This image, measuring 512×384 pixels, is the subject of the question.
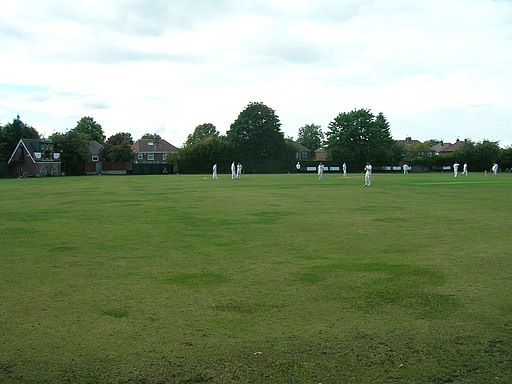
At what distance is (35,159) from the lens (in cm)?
8031

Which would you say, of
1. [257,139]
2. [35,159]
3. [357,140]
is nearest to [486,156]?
[357,140]

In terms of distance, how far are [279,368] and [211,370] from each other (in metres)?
0.63

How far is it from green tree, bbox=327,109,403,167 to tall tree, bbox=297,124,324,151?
6543cm

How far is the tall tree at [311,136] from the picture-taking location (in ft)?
545

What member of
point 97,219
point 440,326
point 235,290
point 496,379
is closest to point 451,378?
point 496,379

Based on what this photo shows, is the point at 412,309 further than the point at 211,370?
Yes

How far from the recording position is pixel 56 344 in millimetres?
5359

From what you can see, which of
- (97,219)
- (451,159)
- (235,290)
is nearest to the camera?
(235,290)

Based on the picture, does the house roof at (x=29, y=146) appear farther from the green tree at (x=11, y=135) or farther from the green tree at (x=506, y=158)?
the green tree at (x=506, y=158)

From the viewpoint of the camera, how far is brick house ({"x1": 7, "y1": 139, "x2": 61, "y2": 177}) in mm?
80750

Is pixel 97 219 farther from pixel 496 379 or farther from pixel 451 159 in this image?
pixel 451 159

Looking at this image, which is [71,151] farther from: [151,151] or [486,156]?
[486,156]

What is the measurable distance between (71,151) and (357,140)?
5218 cm

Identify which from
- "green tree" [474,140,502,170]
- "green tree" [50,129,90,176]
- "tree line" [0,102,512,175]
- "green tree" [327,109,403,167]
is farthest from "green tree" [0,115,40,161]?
"green tree" [474,140,502,170]
